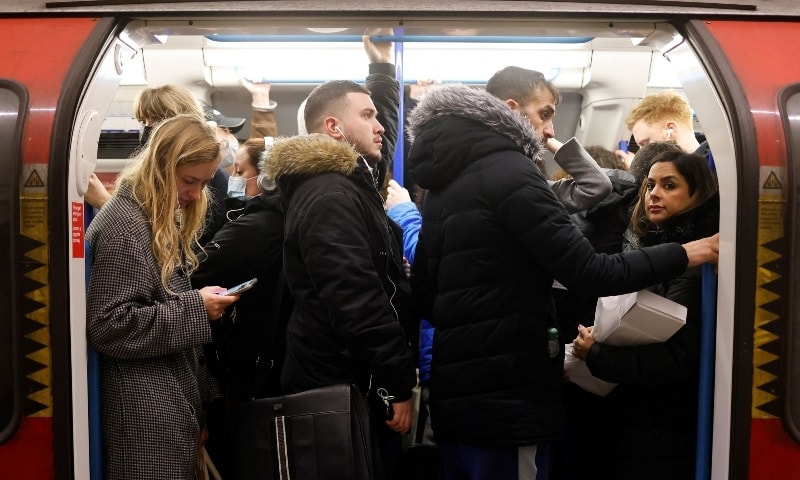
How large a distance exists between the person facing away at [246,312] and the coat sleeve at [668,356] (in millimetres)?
1119

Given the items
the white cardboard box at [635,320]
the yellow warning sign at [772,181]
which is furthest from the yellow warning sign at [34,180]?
the yellow warning sign at [772,181]

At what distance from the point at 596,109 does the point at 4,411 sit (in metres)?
3.82

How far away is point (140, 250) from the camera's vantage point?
2467 millimetres

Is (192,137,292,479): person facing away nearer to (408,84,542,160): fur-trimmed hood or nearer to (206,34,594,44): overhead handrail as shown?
(206,34,594,44): overhead handrail

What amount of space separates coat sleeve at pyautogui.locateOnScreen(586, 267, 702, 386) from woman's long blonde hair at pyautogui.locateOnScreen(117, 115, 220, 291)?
4.58 feet

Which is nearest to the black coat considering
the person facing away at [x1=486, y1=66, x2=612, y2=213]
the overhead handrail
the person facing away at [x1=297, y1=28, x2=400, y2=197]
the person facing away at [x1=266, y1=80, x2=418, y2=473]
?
the person facing away at [x1=266, y1=80, x2=418, y2=473]

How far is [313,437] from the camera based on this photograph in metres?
2.59

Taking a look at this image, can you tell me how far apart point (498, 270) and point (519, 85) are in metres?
0.87

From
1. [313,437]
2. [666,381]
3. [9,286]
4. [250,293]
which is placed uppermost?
[9,286]

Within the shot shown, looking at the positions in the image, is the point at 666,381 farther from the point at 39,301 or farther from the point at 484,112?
the point at 39,301

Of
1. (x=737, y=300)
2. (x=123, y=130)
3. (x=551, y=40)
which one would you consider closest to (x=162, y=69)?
(x=123, y=130)

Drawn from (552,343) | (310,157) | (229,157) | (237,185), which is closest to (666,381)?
(552,343)

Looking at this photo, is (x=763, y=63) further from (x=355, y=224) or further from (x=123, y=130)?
(x=123, y=130)

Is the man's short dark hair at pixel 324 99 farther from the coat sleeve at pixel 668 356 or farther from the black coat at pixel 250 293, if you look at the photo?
the coat sleeve at pixel 668 356
